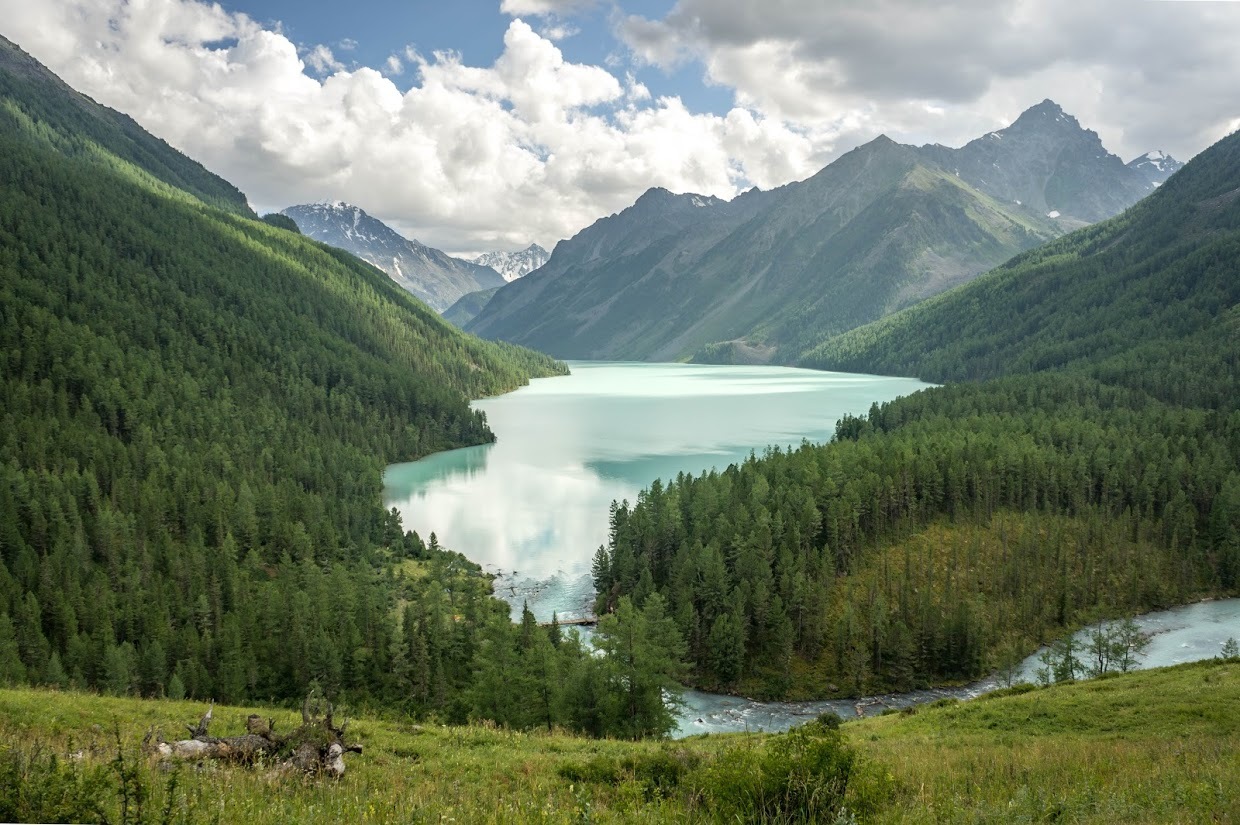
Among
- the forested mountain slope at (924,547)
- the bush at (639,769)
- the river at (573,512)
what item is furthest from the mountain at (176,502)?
the bush at (639,769)

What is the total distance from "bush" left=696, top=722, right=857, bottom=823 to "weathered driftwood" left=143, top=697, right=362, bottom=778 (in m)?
10.2

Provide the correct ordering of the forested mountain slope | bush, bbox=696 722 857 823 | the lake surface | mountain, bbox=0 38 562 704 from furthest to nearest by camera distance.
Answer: the lake surface, the forested mountain slope, mountain, bbox=0 38 562 704, bush, bbox=696 722 857 823

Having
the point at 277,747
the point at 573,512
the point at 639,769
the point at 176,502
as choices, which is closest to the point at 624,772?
the point at 639,769

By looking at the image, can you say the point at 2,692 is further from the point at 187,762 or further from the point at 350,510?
the point at 350,510

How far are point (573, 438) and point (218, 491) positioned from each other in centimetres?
9820

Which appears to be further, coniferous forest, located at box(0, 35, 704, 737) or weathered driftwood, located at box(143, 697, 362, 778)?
coniferous forest, located at box(0, 35, 704, 737)

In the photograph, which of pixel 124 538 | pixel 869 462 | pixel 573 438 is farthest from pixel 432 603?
pixel 573 438

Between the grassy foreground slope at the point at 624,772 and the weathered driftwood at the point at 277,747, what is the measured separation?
80cm

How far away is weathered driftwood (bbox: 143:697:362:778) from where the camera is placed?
20.0m

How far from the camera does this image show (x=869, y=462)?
331 feet

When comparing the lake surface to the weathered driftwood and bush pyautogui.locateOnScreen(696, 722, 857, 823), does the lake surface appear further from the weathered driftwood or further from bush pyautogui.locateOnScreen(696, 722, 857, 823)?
bush pyautogui.locateOnScreen(696, 722, 857, 823)

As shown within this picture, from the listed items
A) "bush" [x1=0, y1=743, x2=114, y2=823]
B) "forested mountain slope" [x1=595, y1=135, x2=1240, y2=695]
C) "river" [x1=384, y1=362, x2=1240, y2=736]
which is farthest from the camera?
"forested mountain slope" [x1=595, y1=135, x2=1240, y2=695]

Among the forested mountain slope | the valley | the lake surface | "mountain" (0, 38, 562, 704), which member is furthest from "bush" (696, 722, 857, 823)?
the lake surface

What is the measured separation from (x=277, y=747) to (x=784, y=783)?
47.8 feet
